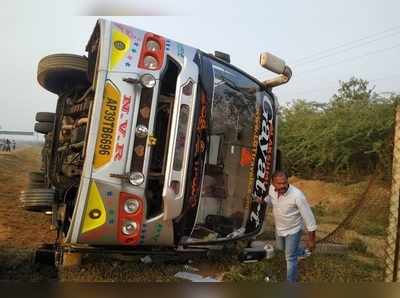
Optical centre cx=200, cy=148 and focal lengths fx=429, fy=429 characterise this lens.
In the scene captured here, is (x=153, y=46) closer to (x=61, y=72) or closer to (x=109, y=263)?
(x=61, y=72)

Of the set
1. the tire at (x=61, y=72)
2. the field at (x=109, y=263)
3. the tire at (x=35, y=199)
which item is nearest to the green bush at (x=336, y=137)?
the field at (x=109, y=263)

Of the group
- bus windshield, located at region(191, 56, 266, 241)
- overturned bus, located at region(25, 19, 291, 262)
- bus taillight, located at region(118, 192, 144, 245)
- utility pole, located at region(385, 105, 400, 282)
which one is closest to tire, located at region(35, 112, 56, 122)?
overturned bus, located at region(25, 19, 291, 262)

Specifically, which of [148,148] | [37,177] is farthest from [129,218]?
[37,177]

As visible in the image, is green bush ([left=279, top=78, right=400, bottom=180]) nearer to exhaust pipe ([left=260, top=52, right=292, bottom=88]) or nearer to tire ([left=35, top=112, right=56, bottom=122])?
exhaust pipe ([left=260, top=52, right=292, bottom=88])

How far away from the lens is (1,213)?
8.76 feet

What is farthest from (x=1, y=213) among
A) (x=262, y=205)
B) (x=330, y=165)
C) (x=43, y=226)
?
(x=330, y=165)

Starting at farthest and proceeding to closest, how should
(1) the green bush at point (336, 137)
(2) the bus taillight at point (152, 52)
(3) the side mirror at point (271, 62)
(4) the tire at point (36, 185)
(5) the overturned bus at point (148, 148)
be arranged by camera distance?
1. (1) the green bush at point (336, 137)
2. (4) the tire at point (36, 185)
3. (3) the side mirror at point (271, 62)
4. (2) the bus taillight at point (152, 52)
5. (5) the overturned bus at point (148, 148)

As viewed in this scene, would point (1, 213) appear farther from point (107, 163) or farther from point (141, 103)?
point (141, 103)

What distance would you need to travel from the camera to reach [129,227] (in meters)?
2.51

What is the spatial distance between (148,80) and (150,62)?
4.7 inches

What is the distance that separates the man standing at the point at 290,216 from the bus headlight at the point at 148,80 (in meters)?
1.17

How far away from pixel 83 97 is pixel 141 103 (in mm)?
809

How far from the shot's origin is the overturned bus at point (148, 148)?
2.44m

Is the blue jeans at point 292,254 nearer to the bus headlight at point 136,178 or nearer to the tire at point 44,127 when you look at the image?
the bus headlight at point 136,178
